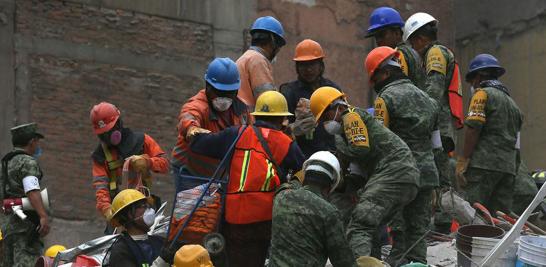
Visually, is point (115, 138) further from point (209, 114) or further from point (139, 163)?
point (209, 114)

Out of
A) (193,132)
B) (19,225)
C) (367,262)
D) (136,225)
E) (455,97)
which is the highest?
(455,97)

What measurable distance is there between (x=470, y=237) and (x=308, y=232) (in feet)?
6.70

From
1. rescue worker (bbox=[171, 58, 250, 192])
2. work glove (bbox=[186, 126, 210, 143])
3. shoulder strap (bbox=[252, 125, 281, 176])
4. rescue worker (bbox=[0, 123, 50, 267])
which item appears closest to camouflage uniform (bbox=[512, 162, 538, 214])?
rescue worker (bbox=[171, 58, 250, 192])

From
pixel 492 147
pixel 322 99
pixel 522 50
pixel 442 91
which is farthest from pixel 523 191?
pixel 522 50

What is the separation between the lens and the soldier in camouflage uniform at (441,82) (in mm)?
10953

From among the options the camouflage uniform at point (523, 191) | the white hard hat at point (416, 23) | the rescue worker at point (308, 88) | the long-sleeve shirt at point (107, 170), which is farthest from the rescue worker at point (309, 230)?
the camouflage uniform at point (523, 191)

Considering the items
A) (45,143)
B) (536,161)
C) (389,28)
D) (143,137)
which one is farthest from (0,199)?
(536,161)

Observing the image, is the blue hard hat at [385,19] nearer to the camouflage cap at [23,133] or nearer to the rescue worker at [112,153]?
the rescue worker at [112,153]

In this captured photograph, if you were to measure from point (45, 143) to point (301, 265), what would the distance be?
353 inches

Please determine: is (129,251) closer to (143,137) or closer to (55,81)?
(143,137)

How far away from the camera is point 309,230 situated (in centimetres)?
765

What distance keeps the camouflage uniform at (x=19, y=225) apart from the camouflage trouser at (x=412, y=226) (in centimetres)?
414

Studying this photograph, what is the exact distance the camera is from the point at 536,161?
20.5 m

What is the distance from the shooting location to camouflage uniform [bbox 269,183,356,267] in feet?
25.1
